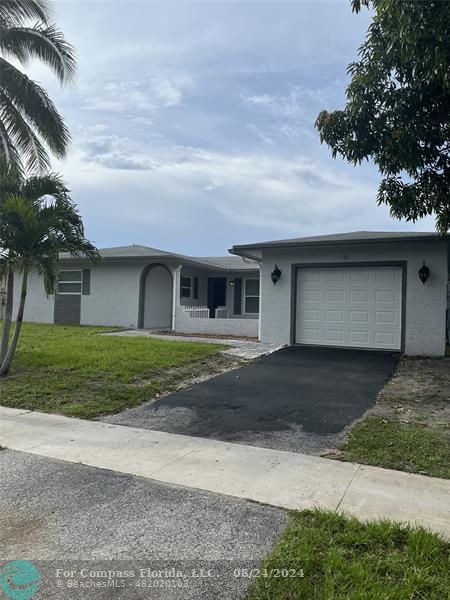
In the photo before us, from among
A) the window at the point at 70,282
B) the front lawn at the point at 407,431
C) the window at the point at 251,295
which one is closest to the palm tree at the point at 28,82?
the window at the point at 70,282

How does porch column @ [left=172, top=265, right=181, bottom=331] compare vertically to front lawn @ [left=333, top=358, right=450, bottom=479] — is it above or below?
above

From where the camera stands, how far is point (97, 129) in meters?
14.3

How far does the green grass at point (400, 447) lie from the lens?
4336 millimetres

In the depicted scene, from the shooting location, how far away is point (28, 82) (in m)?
13.9

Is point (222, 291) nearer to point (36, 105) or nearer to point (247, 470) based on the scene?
point (36, 105)

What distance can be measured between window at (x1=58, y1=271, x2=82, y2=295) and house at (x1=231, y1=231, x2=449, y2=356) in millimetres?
8657

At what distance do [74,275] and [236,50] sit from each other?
12561 millimetres

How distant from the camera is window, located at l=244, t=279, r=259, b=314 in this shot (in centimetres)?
2181

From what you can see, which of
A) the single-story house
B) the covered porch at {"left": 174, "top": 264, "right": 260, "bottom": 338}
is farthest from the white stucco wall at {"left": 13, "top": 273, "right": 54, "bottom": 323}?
the covered porch at {"left": 174, "top": 264, "right": 260, "bottom": 338}

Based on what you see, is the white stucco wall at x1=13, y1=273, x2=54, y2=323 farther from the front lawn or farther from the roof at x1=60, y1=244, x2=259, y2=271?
the front lawn

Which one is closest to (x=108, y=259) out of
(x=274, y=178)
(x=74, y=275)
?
(x=74, y=275)

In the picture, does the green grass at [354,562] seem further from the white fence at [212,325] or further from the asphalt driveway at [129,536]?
the white fence at [212,325]

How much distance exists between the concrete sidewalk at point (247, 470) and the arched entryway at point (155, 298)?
1268cm

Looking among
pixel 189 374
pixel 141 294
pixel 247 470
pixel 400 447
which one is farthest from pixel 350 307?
pixel 247 470
